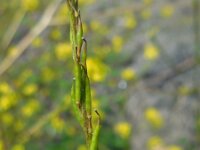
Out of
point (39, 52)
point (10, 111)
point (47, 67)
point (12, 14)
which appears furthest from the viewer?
point (39, 52)

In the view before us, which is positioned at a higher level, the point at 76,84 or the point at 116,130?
the point at 116,130

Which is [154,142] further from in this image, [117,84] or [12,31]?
[12,31]

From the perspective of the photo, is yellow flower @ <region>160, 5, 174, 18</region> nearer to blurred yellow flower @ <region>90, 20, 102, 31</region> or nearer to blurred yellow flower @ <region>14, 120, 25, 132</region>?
blurred yellow flower @ <region>90, 20, 102, 31</region>

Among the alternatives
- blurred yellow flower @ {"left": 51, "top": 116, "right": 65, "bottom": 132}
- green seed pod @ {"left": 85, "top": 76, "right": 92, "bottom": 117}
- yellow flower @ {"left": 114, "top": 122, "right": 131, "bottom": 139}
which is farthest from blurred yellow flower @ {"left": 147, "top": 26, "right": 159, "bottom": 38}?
green seed pod @ {"left": 85, "top": 76, "right": 92, "bottom": 117}

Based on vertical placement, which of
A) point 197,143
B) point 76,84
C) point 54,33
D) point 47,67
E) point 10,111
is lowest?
point 76,84

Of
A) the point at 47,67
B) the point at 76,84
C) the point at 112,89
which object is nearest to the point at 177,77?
the point at 112,89

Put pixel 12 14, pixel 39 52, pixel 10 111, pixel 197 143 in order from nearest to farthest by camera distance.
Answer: pixel 197 143 → pixel 10 111 → pixel 12 14 → pixel 39 52

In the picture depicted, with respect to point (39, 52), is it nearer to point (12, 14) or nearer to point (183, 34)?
point (12, 14)
